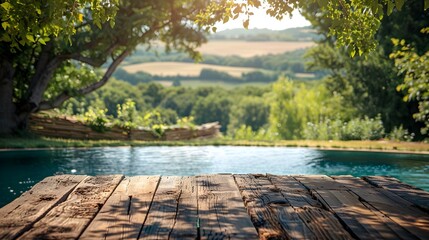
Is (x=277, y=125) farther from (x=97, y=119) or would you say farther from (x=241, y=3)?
(x=241, y=3)

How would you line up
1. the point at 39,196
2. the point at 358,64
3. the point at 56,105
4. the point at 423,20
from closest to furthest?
the point at 39,196 < the point at 56,105 < the point at 423,20 < the point at 358,64

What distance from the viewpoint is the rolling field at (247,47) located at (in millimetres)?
100519

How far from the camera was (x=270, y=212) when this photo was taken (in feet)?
11.3

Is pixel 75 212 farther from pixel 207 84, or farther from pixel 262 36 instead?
pixel 262 36

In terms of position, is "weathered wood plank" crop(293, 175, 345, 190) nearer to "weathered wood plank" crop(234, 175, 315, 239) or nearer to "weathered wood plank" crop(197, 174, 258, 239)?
"weathered wood plank" crop(234, 175, 315, 239)

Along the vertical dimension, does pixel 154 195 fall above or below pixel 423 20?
below

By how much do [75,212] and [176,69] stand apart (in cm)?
8538

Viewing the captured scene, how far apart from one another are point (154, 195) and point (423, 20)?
17.8 meters

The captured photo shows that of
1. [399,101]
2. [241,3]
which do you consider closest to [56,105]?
[241,3]

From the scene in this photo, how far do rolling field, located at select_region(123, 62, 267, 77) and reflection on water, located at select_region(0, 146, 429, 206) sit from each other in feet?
232

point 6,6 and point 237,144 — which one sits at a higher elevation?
point 6,6

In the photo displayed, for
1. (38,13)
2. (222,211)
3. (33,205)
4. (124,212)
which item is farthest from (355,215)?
(38,13)

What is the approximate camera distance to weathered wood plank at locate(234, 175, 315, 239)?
2936 mm

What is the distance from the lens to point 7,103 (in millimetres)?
15945
